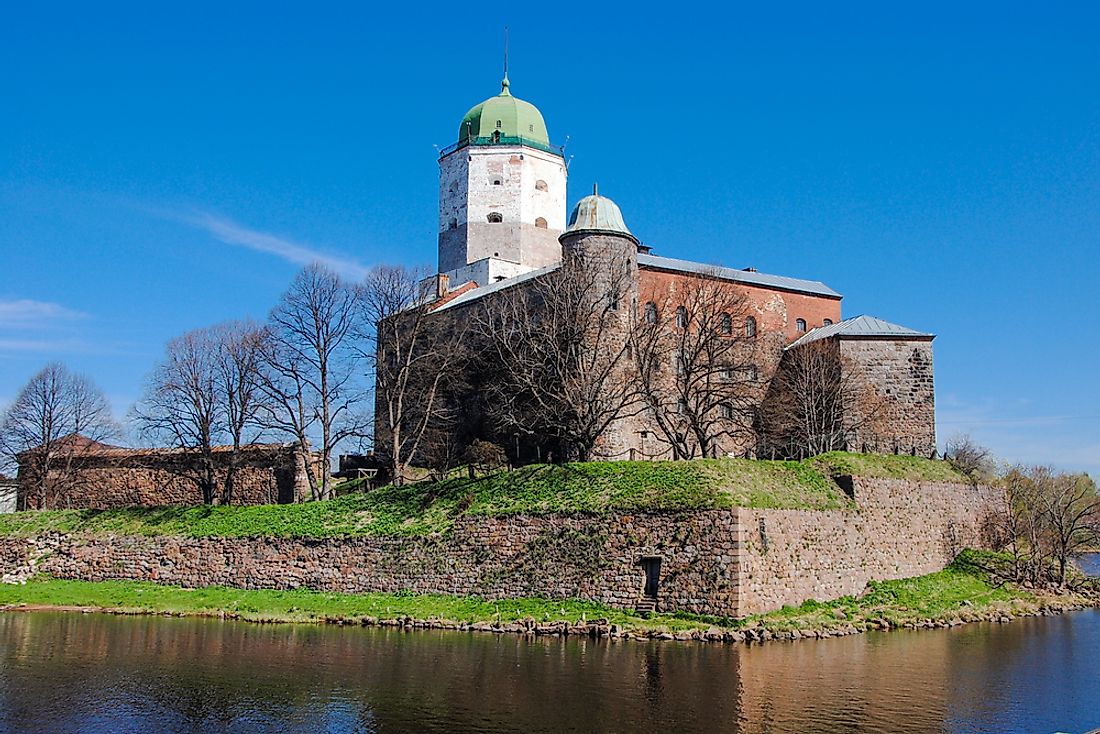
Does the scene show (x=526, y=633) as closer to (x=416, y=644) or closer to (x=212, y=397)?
(x=416, y=644)

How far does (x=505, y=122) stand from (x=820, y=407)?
83.8 ft

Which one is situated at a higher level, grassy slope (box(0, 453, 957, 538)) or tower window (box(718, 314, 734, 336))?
tower window (box(718, 314, 734, 336))

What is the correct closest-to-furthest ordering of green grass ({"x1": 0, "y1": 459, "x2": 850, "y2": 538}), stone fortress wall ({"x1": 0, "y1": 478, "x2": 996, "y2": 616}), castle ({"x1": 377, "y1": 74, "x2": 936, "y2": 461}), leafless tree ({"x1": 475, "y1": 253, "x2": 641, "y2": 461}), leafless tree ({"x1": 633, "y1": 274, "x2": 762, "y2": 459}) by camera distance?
stone fortress wall ({"x1": 0, "y1": 478, "x2": 996, "y2": 616}) → green grass ({"x1": 0, "y1": 459, "x2": 850, "y2": 538}) → leafless tree ({"x1": 475, "y1": 253, "x2": 641, "y2": 461}) → leafless tree ({"x1": 633, "y1": 274, "x2": 762, "y2": 459}) → castle ({"x1": 377, "y1": 74, "x2": 936, "y2": 461})

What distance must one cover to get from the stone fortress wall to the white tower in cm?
2541

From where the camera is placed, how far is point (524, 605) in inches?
1089

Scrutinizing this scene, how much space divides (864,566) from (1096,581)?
11898mm

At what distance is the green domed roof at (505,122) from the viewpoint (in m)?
57.5

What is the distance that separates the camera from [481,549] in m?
29.8

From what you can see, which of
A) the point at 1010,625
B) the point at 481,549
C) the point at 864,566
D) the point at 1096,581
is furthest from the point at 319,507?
the point at 1096,581

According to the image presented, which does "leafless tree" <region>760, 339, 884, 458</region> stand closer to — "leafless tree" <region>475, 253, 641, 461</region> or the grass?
"leafless tree" <region>475, 253, 641, 461</region>

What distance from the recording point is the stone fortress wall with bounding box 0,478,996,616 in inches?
1041

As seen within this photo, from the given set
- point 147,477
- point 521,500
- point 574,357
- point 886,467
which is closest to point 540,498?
point 521,500

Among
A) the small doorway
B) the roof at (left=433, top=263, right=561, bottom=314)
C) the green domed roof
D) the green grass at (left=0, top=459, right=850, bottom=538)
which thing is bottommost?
the small doorway

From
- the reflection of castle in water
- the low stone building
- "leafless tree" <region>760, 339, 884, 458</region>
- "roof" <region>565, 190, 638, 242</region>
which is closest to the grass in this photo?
the reflection of castle in water
